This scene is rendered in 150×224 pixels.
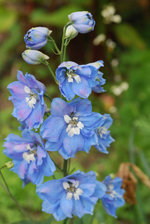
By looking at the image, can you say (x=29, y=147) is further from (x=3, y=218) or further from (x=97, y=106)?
(x=97, y=106)

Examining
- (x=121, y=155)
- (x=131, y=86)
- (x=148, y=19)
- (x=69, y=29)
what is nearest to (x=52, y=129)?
(x=69, y=29)

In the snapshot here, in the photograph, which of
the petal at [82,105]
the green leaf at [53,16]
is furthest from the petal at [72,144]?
the green leaf at [53,16]

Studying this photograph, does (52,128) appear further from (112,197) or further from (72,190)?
(112,197)

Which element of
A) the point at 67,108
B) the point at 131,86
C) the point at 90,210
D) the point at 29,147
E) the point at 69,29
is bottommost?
the point at 131,86

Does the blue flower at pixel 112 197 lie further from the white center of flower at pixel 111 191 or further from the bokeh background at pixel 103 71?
the bokeh background at pixel 103 71

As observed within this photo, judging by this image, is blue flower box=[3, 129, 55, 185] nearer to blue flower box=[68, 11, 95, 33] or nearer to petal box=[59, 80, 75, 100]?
petal box=[59, 80, 75, 100]

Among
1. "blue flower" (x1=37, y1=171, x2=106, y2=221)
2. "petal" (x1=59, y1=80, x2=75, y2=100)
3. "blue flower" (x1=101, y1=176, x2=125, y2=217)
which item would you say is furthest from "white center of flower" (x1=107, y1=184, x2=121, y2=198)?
"petal" (x1=59, y1=80, x2=75, y2=100)
